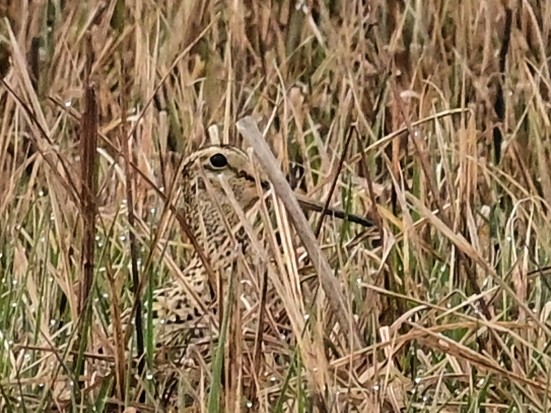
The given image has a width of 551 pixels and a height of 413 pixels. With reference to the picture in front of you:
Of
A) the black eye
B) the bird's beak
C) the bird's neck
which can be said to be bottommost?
the bird's neck

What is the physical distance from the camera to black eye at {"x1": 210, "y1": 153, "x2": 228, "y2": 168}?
93.4 inches

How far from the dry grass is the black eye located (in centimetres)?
7

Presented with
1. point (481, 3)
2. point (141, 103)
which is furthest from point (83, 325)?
point (481, 3)

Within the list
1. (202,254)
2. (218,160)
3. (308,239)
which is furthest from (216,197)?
(308,239)

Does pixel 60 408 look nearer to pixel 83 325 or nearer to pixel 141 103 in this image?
pixel 83 325

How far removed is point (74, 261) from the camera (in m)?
1.98

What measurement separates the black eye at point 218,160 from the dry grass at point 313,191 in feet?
0.21

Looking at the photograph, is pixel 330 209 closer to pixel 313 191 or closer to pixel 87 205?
pixel 313 191

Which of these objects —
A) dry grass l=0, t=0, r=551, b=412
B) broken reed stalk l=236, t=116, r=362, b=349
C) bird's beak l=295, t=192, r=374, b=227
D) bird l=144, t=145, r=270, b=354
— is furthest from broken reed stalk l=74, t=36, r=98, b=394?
bird's beak l=295, t=192, r=374, b=227

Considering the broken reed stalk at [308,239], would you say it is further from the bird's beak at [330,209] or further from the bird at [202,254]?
the bird's beak at [330,209]

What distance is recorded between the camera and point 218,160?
2.38m

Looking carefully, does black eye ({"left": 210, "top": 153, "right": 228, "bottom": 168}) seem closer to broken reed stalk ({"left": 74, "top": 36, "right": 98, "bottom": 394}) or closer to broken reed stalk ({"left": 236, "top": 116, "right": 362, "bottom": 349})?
broken reed stalk ({"left": 74, "top": 36, "right": 98, "bottom": 394})

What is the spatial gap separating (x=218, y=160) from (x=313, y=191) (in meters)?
0.25

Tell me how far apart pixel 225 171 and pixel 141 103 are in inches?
12.5
